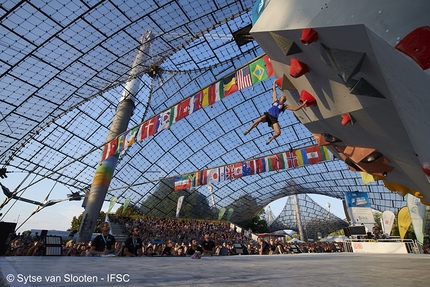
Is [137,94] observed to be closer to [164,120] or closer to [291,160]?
[164,120]

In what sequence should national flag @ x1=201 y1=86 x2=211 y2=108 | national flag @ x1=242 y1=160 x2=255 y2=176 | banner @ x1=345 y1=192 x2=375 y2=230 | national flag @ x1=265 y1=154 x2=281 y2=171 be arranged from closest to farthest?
1. national flag @ x1=201 y1=86 x2=211 y2=108
2. national flag @ x1=265 y1=154 x2=281 y2=171
3. national flag @ x1=242 y1=160 x2=255 y2=176
4. banner @ x1=345 y1=192 x2=375 y2=230

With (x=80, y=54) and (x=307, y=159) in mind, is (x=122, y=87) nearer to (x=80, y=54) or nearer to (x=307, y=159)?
(x=80, y=54)

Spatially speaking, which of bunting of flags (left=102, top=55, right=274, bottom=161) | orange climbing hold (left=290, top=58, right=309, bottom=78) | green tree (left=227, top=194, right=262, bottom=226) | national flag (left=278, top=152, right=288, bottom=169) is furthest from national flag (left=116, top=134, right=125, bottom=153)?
green tree (left=227, top=194, right=262, bottom=226)

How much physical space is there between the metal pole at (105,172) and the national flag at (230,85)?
1131 cm

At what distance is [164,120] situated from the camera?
1279cm

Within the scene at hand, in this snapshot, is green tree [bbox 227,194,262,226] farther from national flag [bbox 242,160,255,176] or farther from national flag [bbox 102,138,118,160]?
national flag [bbox 102,138,118,160]

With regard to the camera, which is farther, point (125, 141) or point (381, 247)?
point (381, 247)

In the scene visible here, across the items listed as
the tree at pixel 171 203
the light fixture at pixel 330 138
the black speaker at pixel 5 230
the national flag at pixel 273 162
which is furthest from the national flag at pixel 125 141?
the tree at pixel 171 203

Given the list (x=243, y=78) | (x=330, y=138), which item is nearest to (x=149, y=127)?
(x=243, y=78)

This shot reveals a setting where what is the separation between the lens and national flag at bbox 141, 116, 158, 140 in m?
13.2

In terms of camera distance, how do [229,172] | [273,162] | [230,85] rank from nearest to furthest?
[230,85] < [273,162] < [229,172]

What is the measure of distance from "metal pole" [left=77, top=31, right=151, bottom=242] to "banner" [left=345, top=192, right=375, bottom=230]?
77.3 feet

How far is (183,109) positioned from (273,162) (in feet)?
27.6

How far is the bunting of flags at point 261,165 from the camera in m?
15.4
